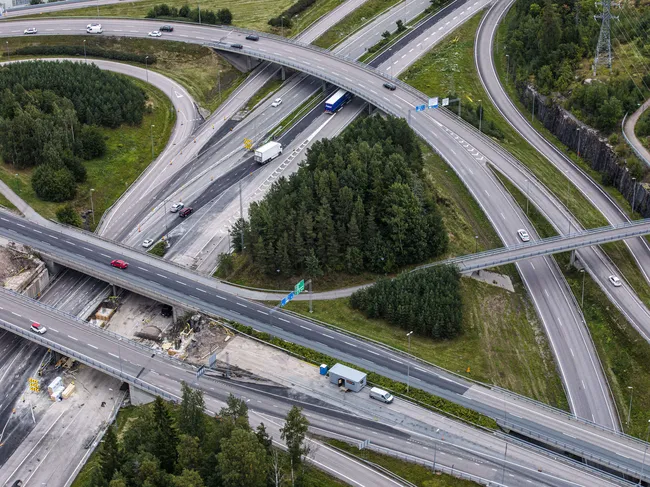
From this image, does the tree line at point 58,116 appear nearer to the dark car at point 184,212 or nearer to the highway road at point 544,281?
the dark car at point 184,212

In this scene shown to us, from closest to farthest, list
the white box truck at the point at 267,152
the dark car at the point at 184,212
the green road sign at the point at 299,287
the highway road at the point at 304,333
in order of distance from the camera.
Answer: the highway road at the point at 304,333
the green road sign at the point at 299,287
the dark car at the point at 184,212
the white box truck at the point at 267,152

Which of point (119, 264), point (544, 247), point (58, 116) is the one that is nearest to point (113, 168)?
point (58, 116)

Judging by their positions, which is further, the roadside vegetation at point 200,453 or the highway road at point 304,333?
the highway road at point 304,333

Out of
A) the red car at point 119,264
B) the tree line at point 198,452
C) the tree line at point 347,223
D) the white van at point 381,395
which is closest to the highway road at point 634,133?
the tree line at point 347,223

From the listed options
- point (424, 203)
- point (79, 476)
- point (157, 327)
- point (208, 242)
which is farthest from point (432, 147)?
point (79, 476)

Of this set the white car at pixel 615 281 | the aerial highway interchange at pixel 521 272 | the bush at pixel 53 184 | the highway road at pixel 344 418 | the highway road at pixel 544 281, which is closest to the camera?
the highway road at pixel 344 418

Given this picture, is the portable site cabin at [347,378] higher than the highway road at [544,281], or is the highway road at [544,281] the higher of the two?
the highway road at [544,281]
